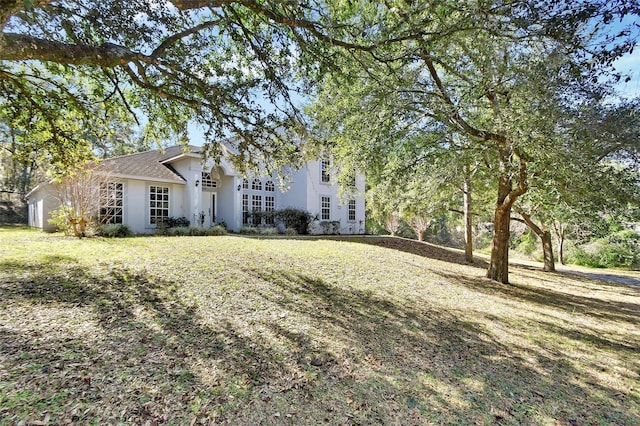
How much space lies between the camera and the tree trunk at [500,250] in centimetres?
1046

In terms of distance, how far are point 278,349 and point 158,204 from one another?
13792 millimetres

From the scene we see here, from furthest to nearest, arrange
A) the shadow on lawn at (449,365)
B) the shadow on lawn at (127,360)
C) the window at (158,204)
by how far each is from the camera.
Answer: the window at (158,204), the shadow on lawn at (449,365), the shadow on lawn at (127,360)

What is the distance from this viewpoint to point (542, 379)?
4.48m

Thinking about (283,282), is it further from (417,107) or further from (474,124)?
(474,124)

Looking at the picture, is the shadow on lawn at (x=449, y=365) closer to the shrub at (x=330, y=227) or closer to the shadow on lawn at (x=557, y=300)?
the shadow on lawn at (x=557, y=300)

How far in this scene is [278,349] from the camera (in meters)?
4.41

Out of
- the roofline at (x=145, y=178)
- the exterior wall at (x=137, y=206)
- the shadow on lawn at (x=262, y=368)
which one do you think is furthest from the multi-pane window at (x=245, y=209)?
the shadow on lawn at (x=262, y=368)

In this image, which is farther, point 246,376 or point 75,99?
point 75,99

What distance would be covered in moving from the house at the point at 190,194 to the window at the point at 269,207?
0.20 ft

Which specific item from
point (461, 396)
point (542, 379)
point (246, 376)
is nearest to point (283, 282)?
point (246, 376)

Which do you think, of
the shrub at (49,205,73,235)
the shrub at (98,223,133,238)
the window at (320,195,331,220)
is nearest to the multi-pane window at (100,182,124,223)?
the shrub at (98,223,133,238)

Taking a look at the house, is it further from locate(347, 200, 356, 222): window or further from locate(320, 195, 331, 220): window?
locate(347, 200, 356, 222): window

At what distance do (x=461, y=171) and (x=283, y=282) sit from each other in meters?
5.47

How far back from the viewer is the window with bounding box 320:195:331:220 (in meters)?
20.8
